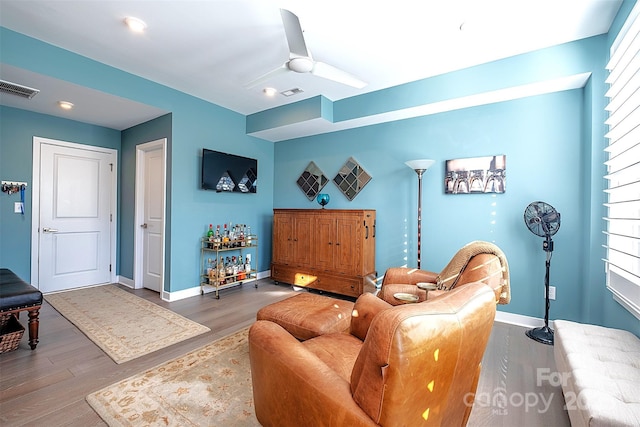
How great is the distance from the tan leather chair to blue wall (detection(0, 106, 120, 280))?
15.1 feet

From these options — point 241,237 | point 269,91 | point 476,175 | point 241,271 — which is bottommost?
point 241,271

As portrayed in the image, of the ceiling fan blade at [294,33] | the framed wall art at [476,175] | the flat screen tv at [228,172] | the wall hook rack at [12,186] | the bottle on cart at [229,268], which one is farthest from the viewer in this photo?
the bottle on cart at [229,268]

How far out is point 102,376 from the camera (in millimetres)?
2051

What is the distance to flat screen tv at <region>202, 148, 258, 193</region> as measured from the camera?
404 cm

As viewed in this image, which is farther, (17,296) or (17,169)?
(17,169)

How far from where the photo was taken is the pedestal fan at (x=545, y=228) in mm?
2650

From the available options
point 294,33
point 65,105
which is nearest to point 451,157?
point 294,33

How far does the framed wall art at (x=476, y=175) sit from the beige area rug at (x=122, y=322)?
10.6ft

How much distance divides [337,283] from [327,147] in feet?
7.04

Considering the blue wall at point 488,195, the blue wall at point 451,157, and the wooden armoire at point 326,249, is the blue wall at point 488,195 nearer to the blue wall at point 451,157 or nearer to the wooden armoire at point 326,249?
the blue wall at point 451,157

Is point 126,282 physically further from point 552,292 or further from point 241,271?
point 552,292

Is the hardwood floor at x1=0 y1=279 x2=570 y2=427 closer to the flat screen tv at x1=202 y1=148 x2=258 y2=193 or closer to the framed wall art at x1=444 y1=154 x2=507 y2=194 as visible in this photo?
the framed wall art at x1=444 y1=154 x2=507 y2=194

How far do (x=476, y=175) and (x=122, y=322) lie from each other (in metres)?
4.21

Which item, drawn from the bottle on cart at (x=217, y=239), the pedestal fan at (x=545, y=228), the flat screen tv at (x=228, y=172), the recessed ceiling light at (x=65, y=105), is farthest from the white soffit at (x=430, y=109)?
the recessed ceiling light at (x=65, y=105)
